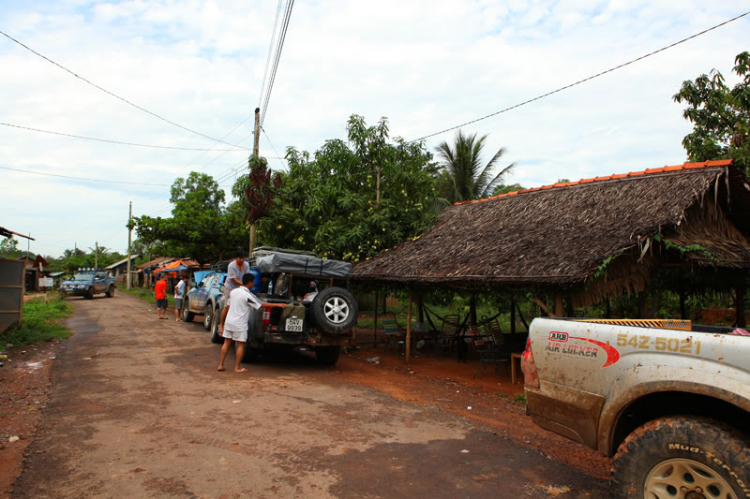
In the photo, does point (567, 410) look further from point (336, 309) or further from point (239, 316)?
point (239, 316)

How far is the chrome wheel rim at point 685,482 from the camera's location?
282 cm

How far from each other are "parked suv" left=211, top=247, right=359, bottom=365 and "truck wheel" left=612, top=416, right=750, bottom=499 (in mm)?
6477

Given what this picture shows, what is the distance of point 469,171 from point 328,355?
16.5 m

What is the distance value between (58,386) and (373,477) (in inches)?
224

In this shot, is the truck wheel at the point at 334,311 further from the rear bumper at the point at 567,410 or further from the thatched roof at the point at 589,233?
the rear bumper at the point at 567,410

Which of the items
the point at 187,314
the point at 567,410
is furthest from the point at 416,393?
the point at 187,314

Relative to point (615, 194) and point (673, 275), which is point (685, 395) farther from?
point (615, 194)

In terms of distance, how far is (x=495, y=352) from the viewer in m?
10.4

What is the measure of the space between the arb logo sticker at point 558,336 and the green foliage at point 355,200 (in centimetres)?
980

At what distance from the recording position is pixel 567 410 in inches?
145

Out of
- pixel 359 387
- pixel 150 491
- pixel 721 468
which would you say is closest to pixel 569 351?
pixel 721 468

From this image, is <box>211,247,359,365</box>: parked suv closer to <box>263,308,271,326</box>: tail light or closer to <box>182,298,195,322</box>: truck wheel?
<box>263,308,271,326</box>: tail light

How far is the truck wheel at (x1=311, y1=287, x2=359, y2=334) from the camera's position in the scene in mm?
9219

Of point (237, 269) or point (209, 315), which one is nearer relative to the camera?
point (237, 269)
